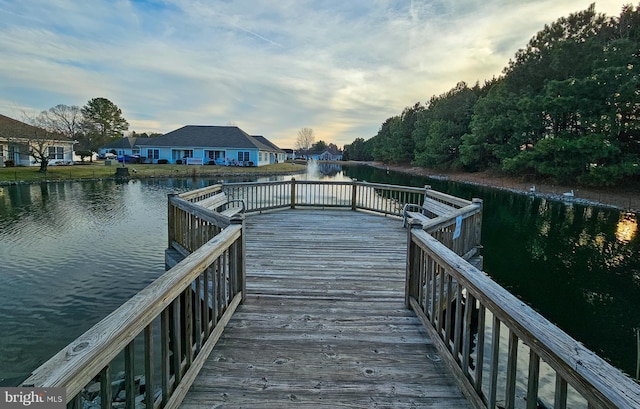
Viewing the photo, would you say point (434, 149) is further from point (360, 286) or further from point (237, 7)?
point (360, 286)

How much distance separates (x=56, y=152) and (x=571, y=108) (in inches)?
1867

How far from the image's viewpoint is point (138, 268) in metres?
8.20

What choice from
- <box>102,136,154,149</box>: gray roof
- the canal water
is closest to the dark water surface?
the canal water

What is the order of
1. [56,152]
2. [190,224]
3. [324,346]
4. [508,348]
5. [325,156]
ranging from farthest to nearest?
[325,156] → [56,152] → [190,224] → [324,346] → [508,348]

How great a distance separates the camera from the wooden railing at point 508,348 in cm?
119

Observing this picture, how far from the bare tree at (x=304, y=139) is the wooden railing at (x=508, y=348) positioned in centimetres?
11826

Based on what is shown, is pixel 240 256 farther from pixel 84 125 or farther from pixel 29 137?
pixel 84 125

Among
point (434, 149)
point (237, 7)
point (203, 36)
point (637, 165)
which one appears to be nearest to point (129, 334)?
point (237, 7)

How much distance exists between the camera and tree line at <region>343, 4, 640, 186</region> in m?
21.2

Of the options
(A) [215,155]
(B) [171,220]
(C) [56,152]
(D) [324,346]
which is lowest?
(D) [324,346]

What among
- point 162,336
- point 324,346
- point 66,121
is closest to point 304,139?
point 66,121

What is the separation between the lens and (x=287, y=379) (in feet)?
7.93

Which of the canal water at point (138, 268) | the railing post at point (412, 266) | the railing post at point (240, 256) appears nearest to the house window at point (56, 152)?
the canal water at point (138, 268)

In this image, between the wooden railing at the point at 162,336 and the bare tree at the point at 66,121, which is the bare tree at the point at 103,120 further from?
the wooden railing at the point at 162,336
